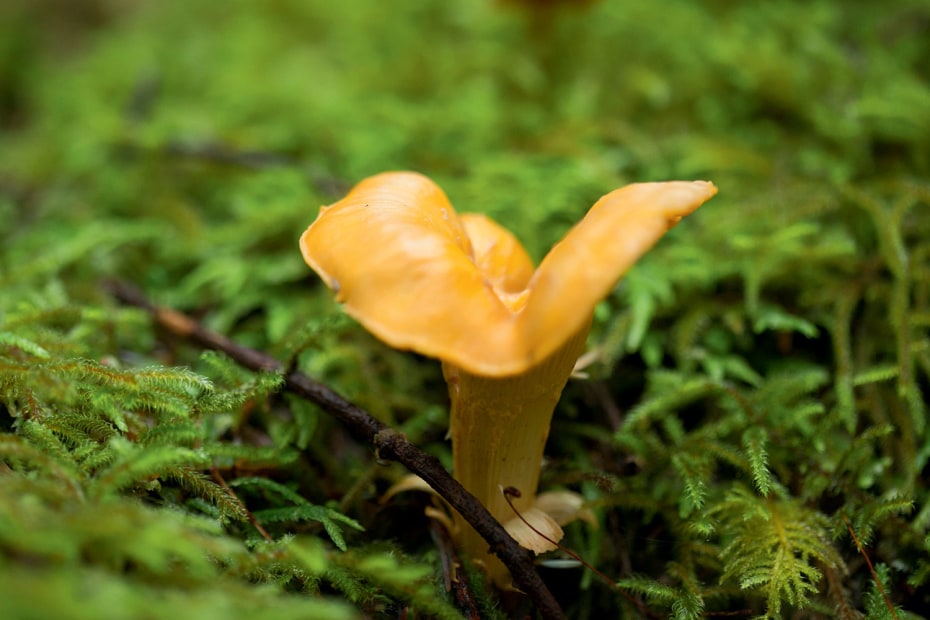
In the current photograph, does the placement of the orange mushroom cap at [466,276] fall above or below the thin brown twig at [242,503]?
above

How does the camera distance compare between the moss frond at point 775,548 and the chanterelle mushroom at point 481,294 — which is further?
the moss frond at point 775,548

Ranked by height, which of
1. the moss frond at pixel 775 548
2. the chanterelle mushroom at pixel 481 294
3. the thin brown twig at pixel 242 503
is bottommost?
the moss frond at pixel 775 548

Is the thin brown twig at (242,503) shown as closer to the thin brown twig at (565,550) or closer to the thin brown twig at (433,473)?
the thin brown twig at (433,473)

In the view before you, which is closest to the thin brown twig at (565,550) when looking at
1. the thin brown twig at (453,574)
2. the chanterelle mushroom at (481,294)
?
the chanterelle mushroom at (481,294)

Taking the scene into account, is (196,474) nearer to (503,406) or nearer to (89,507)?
(89,507)

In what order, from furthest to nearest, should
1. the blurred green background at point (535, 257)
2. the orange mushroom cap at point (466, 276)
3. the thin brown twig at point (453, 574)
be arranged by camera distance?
the thin brown twig at point (453, 574), the blurred green background at point (535, 257), the orange mushroom cap at point (466, 276)

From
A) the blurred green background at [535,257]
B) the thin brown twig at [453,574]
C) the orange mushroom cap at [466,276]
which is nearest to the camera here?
the orange mushroom cap at [466,276]

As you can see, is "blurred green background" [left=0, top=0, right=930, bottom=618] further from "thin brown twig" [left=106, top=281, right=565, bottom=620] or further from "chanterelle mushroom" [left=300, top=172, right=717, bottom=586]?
"chanterelle mushroom" [left=300, top=172, right=717, bottom=586]
